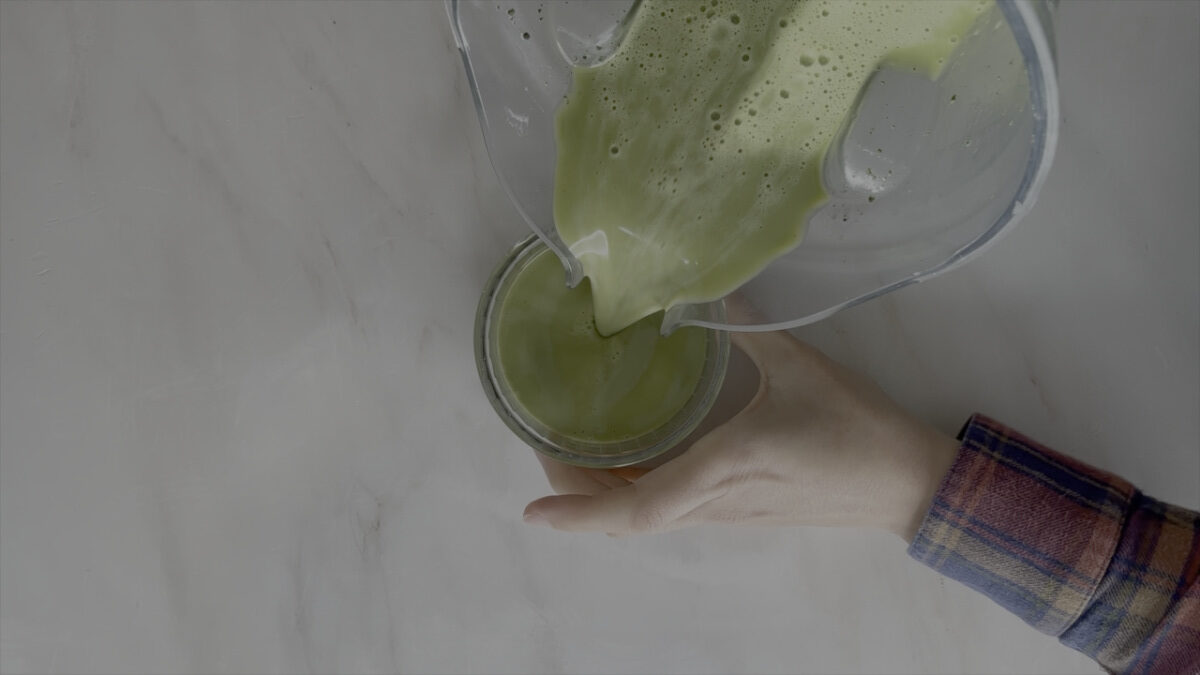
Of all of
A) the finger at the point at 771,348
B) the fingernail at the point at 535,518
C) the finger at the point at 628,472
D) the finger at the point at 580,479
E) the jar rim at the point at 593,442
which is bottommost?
the fingernail at the point at 535,518

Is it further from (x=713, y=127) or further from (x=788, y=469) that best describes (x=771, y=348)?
(x=713, y=127)

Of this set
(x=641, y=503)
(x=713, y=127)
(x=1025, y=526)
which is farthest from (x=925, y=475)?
(x=713, y=127)

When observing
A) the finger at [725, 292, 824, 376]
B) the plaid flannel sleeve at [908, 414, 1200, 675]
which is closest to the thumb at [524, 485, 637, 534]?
the finger at [725, 292, 824, 376]

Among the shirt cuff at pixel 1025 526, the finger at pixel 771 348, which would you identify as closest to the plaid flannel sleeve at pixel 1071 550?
the shirt cuff at pixel 1025 526

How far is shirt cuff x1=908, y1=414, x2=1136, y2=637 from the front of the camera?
0.81 metres

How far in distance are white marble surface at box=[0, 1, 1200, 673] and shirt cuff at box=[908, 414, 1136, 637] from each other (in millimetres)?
86

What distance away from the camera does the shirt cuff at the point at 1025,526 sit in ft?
2.65

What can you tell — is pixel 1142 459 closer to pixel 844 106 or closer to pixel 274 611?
pixel 844 106

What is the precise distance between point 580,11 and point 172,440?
62 cm

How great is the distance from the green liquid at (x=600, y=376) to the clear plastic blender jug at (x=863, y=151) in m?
0.19

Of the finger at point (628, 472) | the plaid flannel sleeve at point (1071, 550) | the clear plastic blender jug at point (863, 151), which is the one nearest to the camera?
the clear plastic blender jug at point (863, 151)

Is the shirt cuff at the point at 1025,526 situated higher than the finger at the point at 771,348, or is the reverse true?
the finger at the point at 771,348

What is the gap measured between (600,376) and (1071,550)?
1.47ft

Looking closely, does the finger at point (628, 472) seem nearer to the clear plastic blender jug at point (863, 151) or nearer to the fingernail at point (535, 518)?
the fingernail at point (535, 518)
